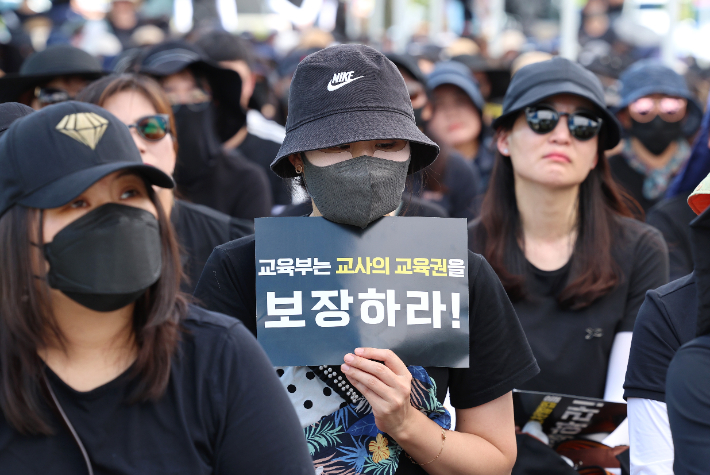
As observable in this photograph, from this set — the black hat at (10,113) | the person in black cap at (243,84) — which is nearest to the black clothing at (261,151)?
the person in black cap at (243,84)

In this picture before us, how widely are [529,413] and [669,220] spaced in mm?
1816

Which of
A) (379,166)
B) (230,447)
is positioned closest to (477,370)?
(379,166)

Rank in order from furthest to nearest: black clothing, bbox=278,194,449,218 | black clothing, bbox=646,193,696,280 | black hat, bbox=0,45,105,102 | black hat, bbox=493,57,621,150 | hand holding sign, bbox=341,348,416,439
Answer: black hat, bbox=0,45,105,102 → black clothing, bbox=646,193,696,280 → black hat, bbox=493,57,621,150 → black clothing, bbox=278,194,449,218 → hand holding sign, bbox=341,348,416,439

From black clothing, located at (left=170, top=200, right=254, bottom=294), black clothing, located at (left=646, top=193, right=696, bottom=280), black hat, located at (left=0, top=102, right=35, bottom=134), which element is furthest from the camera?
black clothing, located at (left=646, top=193, right=696, bottom=280)

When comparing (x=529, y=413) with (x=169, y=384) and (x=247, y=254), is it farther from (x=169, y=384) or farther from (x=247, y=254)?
(x=169, y=384)

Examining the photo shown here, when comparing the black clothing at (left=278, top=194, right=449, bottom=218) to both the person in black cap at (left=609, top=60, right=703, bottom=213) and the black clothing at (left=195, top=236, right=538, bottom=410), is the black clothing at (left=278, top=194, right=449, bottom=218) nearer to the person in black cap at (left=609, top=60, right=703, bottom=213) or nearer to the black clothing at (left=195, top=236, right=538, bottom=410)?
the black clothing at (left=195, top=236, right=538, bottom=410)

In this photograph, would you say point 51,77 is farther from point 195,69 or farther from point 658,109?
point 658,109

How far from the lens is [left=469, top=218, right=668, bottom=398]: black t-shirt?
3.31 meters

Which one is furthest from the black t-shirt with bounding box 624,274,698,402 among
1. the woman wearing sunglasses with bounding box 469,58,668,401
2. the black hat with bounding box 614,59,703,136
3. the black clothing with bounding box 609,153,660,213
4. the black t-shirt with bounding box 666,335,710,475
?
the black hat with bounding box 614,59,703,136

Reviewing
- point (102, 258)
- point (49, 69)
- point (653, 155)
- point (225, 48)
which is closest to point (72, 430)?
point (102, 258)

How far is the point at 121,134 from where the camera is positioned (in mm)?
1775

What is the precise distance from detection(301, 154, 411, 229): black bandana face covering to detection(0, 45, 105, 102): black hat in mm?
2982

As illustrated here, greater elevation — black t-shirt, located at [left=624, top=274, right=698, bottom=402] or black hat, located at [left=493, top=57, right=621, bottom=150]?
black hat, located at [left=493, top=57, right=621, bottom=150]

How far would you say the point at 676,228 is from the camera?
437cm
